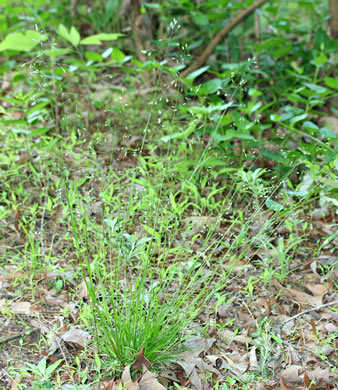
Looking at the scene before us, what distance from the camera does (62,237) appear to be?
235 centimetres

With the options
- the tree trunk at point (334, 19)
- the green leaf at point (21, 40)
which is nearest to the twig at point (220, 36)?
the tree trunk at point (334, 19)

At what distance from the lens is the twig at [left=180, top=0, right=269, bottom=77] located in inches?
133

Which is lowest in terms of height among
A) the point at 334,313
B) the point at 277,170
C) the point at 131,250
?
the point at 334,313

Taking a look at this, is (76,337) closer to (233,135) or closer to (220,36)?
(233,135)

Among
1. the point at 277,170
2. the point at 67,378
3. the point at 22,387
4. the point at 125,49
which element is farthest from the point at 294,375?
the point at 125,49

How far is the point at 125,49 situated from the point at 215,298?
2402 millimetres

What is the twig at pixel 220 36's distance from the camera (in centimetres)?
337

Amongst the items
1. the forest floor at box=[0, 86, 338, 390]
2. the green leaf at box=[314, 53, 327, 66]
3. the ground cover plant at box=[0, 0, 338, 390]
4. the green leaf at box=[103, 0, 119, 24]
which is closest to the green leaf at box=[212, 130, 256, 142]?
the ground cover plant at box=[0, 0, 338, 390]

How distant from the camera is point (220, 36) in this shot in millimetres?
3428

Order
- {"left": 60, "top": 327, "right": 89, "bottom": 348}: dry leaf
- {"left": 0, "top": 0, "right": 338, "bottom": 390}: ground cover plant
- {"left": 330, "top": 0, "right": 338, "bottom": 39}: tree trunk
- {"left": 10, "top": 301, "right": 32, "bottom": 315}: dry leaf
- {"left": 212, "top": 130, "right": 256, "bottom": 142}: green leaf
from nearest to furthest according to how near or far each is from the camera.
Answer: {"left": 0, "top": 0, "right": 338, "bottom": 390}: ground cover plant, {"left": 60, "top": 327, "right": 89, "bottom": 348}: dry leaf, {"left": 10, "top": 301, "right": 32, "bottom": 315}: dry leaf, {"left": 212, "top": 130, "right": 256, "bottom": 142}: green leaf, {"left": 330, "top": 0, "right": 338, "bottom": 39}: tree trunk

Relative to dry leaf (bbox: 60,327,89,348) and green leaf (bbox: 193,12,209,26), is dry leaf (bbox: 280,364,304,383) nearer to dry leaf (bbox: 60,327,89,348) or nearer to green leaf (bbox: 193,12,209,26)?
dry leaf (bbox: 60,327,89,348)

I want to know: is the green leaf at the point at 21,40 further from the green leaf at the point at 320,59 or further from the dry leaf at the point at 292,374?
the dry leaf at the point at 292,374

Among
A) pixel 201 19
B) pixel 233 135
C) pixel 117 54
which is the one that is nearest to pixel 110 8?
pixel 201 19

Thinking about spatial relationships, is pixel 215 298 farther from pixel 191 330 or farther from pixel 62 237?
pixel 62 237
